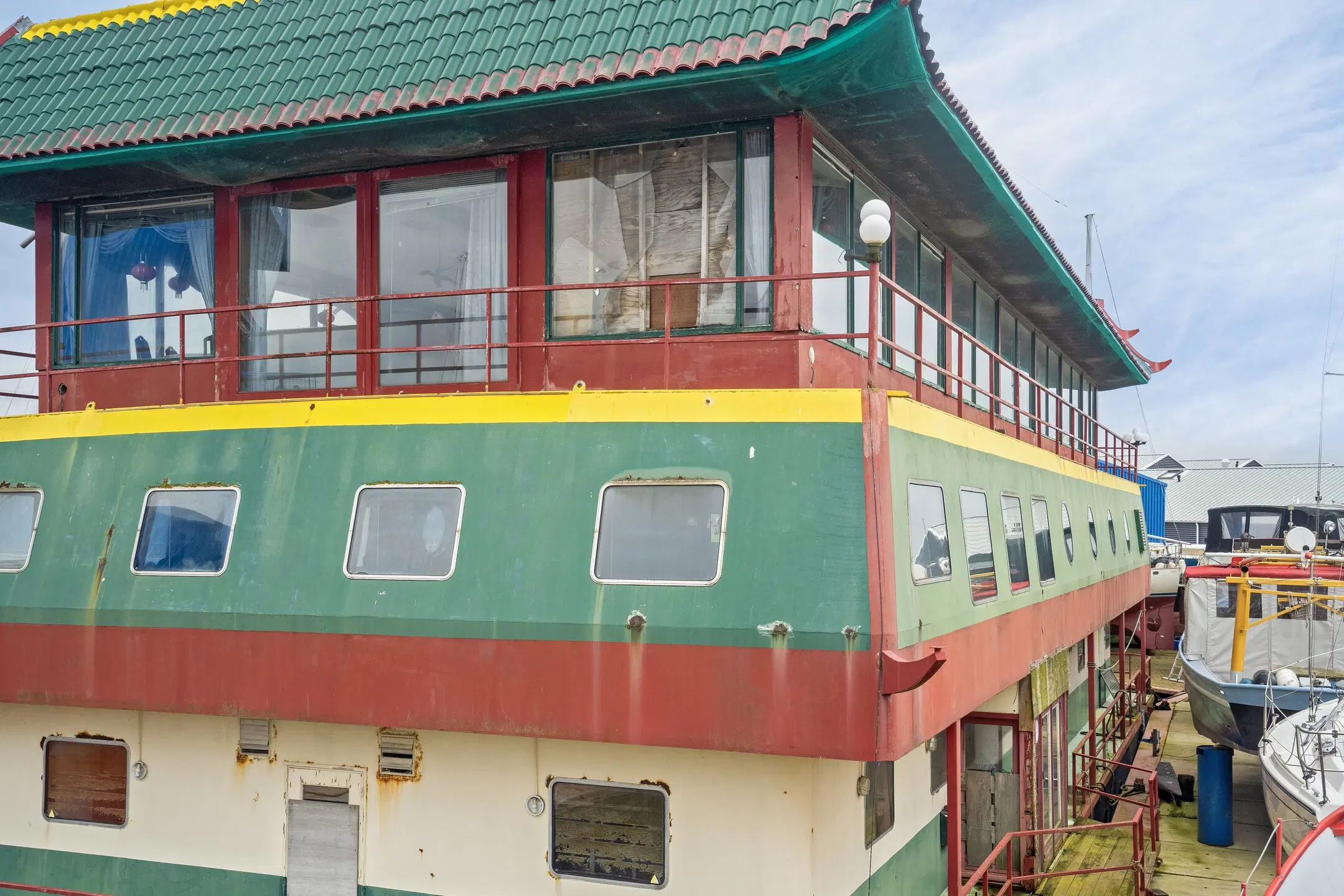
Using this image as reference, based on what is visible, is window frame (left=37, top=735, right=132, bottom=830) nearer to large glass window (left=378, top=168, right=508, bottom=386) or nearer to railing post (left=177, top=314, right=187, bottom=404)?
railing post (left=177, top=314, right=187, bottom=404)

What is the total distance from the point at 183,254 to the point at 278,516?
4309 millimetres

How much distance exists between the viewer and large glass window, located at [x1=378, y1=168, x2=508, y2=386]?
11.0 m

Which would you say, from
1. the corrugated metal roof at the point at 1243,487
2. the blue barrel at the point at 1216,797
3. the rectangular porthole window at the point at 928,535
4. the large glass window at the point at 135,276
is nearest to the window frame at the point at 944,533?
the rectangular porthole window at the point at 928,535

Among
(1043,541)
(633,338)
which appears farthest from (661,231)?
(1043,541)

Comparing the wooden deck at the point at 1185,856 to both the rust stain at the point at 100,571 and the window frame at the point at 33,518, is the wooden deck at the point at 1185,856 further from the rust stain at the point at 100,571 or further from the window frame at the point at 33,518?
the window frame at the point at 33,518

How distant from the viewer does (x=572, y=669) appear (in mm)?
8367

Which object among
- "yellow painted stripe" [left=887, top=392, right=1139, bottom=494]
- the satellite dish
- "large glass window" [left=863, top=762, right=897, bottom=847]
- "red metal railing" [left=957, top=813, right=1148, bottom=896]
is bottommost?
"red metal railing" [left=957, top=813, right=1148, bottom=896]

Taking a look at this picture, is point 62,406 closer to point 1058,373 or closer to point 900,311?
point 900,311

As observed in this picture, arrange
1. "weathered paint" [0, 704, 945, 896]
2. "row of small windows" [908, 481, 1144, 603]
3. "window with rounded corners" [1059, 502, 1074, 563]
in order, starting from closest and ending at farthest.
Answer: "weathered paint" [0, 704, 945, 896], "row of small windows" [908, 481, 1144, 603], "window with rounded corners" [1059, 502, 1074, 563]

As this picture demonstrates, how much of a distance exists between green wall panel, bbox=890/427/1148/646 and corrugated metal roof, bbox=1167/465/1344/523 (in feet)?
224

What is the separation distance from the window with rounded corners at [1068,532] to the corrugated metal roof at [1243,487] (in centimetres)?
6852

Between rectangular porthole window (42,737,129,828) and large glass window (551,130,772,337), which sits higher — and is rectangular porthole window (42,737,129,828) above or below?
below

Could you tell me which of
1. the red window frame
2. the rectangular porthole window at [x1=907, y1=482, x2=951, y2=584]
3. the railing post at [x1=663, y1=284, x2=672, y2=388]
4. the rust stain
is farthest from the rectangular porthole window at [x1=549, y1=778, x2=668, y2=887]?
the rust stain

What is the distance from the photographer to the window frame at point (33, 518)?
10.5 m
